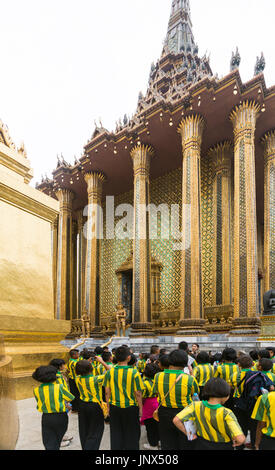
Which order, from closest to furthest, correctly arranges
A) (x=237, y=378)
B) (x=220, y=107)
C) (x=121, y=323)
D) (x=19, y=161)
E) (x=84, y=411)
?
(x=84, y=411)
(x=237, y=378)
(x=19, y=161)
(x=220, y=107)
(x=121, y=323)

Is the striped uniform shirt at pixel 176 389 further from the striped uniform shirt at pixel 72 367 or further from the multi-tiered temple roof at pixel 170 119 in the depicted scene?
the multi-tiered temple roof at pixel 170 119

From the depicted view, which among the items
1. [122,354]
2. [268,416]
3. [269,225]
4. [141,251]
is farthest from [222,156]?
[268,416]

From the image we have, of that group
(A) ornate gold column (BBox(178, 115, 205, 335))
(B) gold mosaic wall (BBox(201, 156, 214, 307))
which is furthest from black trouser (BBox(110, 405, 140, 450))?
(B) gold mosaic wall (BBox(201, 156, 214, 307))

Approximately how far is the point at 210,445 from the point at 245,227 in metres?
11.7

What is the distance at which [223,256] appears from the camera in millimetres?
15695

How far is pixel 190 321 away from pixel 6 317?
32.4 feet

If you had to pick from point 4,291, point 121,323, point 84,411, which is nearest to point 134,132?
point 121,323

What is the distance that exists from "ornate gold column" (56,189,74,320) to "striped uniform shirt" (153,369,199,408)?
17.5 meters

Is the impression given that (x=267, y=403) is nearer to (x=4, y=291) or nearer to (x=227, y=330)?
(x=4, y=291)

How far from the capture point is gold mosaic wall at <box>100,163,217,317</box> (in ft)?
54.7

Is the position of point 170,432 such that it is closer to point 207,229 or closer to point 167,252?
point 207,229

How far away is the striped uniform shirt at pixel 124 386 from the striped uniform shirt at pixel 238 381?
1417mm

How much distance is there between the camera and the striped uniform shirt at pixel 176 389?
3.22 meters

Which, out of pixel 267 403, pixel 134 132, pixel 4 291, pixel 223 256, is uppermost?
pixel 134 132
